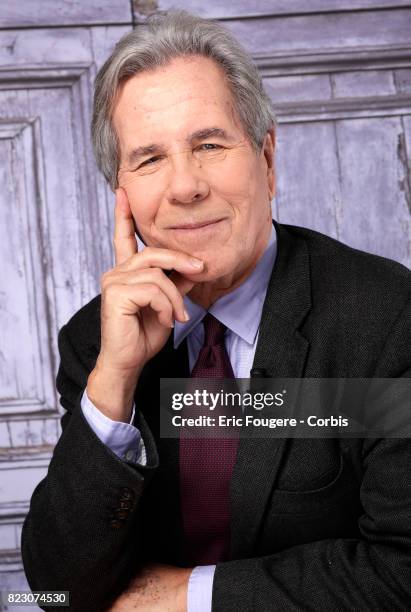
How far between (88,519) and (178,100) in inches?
35.8

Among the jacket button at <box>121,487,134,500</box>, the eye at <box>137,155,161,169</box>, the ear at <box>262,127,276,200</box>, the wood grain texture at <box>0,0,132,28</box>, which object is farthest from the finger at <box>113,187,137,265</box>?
the wood grain texture at <box>0,0,132,28</box>

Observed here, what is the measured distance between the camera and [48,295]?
2.93 m

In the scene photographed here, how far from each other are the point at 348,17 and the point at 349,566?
1.96 meters

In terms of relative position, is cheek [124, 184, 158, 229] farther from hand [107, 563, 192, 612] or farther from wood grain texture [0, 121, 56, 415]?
wood grain texture [0, 121, 56, 415]

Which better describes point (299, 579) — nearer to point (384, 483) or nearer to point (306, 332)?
point (384, 483)

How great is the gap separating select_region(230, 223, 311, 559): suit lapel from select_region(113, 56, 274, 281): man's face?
0.37ft

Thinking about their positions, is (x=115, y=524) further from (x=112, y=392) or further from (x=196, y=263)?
(x=196, y=263)

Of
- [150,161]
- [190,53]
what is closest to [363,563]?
[150,161]

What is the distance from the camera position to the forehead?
5.82ft

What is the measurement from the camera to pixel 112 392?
5.76 ft

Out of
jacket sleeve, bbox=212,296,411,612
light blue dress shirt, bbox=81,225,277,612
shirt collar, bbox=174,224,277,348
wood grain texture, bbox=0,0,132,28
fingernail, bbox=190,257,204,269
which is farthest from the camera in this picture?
wood grain texture, bbox=0,0,132,28

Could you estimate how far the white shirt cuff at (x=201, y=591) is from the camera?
5.44 feet

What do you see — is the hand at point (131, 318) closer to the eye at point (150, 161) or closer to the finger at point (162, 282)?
the finger at point (162, 282)

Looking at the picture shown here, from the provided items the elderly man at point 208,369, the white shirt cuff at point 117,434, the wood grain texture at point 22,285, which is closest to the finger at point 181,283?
the elderly man at point 208,369
